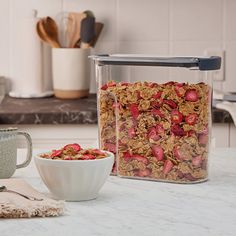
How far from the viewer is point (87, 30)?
3.16 m

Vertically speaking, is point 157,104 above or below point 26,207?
above

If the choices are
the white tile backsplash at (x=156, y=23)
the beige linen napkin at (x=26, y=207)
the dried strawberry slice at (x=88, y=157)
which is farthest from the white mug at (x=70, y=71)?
the beige linen napkin at (x=26, y=207)

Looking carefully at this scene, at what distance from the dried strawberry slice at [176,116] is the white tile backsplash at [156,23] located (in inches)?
72.1

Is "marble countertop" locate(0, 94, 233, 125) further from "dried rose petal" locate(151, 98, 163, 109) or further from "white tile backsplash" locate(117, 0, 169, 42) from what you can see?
"dried rose petal" locate(151, 98, 163, 109)

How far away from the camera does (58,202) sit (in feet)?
4.21

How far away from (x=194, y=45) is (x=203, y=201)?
2035 mm

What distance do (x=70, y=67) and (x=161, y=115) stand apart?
1.67m

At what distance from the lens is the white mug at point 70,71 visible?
3174 millimetres

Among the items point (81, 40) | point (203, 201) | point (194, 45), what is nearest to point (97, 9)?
point (81, 40)

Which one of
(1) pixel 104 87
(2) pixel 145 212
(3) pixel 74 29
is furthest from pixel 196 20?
(2) pixel 145 212

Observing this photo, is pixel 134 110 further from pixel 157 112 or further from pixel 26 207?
pixel 26 207

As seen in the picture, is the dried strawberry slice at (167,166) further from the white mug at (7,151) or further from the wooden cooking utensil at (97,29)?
the wooden cooking utensil at (97,29)

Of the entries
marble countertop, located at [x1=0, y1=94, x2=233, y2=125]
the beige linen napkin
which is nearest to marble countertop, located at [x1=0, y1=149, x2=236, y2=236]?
the beige linen napkin

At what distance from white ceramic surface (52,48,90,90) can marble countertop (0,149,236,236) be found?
1.56 metres
